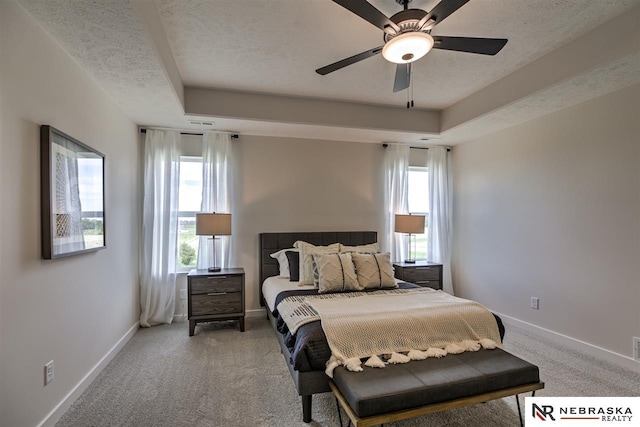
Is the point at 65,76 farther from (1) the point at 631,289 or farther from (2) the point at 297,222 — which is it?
(1) the point at 631,289

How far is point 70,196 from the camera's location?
220 cm

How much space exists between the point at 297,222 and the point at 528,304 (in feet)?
9.96

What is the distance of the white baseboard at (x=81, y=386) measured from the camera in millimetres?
1996

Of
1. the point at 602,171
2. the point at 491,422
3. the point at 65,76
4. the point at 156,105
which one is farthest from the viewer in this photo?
the point at 156,105

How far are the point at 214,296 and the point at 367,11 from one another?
3.20 meters

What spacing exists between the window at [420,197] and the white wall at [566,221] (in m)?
0.68

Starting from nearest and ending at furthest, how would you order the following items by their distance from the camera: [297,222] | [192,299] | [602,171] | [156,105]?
[602,171], [156,105], [192,299], [297,222]

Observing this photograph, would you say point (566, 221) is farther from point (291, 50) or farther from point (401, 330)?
point (291, 50)

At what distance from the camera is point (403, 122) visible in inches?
164

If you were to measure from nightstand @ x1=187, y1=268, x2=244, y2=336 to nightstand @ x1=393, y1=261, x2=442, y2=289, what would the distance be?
6.95 ft

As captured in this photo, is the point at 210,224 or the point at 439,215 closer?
the point at 210,224

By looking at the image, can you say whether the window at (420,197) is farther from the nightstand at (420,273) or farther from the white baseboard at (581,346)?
the white baseboard at (581,346)

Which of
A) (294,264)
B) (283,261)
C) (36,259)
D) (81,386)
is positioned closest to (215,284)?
(283,261)

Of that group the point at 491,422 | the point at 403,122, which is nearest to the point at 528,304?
the point at 491,422
